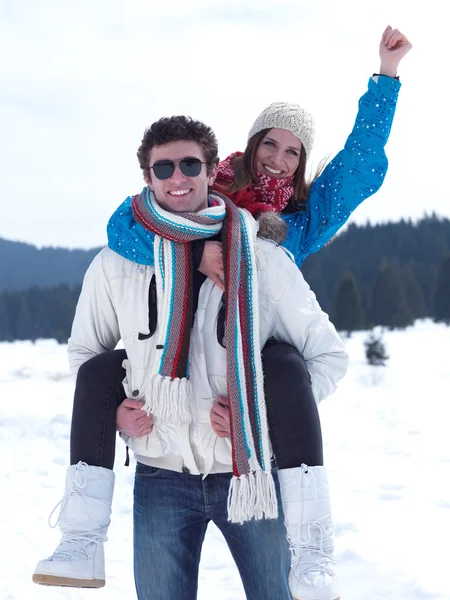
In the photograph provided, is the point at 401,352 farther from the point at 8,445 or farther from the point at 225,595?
the point at 225,595

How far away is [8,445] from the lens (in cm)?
720

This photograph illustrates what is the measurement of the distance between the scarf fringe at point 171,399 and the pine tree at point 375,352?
18.9 metres

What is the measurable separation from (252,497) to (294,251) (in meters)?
1.03

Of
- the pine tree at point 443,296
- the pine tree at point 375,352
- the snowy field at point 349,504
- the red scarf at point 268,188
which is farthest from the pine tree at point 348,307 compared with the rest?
the red scarf at point 268,188

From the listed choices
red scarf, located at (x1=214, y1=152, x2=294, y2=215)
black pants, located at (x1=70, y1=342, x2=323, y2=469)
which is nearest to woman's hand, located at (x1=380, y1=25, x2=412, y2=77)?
red scarf, located at (x1=214, y1=152, x2=294, y2=215)

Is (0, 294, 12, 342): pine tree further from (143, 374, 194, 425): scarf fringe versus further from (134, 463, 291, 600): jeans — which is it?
(143, 374, 194, 425): scarf fringe

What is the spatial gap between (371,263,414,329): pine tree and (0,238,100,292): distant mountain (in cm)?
3208

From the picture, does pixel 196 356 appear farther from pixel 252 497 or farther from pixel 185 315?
pixel 252 497

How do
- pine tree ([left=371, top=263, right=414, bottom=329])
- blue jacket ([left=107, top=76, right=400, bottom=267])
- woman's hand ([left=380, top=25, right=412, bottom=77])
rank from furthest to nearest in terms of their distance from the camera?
pine tree ([left=371, top=263, right=414, bottom=329])
blue jacket ([left=107, top=76, right=400, bottom=267])
woman's hand ([left=380, top=25, right=412, bottom=77])

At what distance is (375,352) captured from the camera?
2009cm

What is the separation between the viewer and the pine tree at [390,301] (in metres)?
35.6

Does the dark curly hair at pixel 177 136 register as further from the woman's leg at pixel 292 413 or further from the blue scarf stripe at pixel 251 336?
the woman's leg at pixel 292 413

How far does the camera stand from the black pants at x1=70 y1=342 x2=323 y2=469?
5.90ft

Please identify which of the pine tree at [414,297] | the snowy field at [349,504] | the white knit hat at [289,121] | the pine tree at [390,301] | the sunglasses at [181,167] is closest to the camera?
the sunglasses at [181,167]
